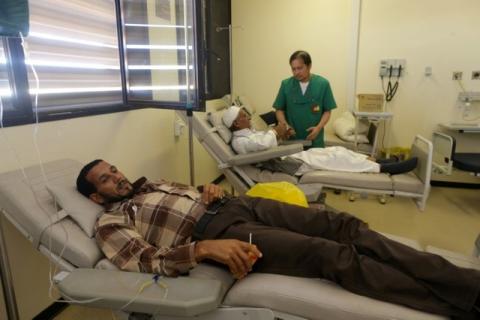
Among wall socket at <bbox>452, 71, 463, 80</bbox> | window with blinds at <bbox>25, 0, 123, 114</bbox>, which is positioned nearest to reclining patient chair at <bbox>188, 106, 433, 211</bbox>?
window with blinds at <bbox>25, 0, 123, 114</bbox>

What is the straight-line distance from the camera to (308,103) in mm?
3092

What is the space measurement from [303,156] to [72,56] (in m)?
1.73

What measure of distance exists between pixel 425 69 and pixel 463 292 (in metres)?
3.39

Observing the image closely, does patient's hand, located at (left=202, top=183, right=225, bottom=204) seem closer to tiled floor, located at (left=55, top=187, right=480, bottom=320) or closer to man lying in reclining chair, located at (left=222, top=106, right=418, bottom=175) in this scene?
man lying in reclining chair, located at (left=222, top=106, right=418, bottom=175)

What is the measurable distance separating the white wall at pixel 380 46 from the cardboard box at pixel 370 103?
40 cm

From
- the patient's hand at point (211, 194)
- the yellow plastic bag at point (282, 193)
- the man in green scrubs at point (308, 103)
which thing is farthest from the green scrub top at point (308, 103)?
the patient's hand at point (211, 194)

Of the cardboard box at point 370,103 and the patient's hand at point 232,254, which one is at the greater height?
the cardboard box at point 370,103

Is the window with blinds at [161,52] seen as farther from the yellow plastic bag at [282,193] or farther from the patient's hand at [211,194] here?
the patient's hand at [211,194]

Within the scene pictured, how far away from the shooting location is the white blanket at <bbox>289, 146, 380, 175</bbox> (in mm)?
2418

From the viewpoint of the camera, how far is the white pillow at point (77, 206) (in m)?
1.37

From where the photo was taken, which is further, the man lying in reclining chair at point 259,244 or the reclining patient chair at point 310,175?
the reclining patient chair at point 310,175

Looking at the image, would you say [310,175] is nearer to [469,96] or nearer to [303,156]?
[303,156]

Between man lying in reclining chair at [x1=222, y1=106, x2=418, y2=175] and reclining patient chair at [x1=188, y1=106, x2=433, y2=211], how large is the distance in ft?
0.21

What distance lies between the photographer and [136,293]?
1076mm
